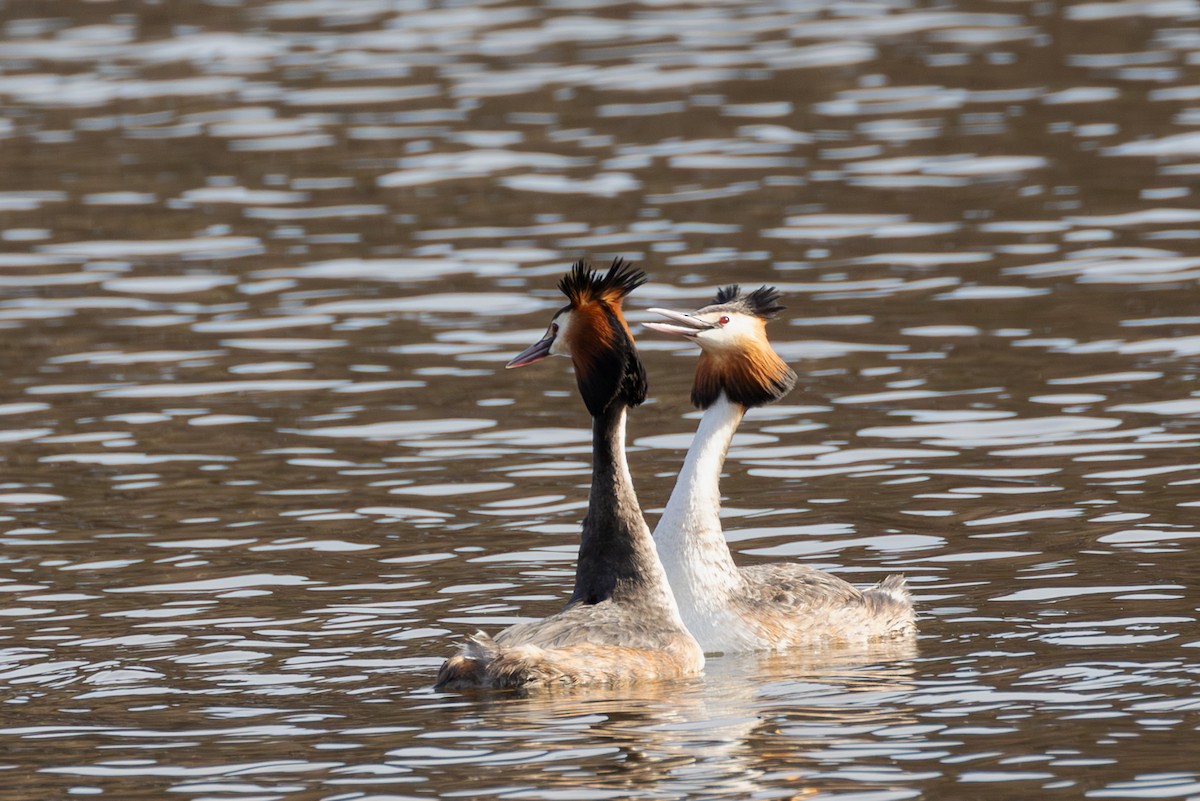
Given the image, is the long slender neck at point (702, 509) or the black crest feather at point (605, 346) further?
the long slender neck at point (702, 509)

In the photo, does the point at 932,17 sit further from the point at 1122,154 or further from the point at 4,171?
the point at 4,171

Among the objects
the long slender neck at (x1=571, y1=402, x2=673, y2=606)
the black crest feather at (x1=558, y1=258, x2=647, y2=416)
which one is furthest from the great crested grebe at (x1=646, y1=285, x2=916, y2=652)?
the long slender neck at (x1=571, y1=402, x2=673, y2=606)

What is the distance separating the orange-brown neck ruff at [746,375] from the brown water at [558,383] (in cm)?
118

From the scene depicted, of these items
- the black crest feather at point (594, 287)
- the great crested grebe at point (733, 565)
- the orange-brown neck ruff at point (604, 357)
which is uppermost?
the black crest feather at point (594, 287)

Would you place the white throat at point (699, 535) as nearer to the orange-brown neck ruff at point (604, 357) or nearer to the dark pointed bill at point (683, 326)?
the dark pointed bill at point (683, 326)

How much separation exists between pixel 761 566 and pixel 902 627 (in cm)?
95

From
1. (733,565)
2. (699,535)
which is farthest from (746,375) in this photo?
(733,565)

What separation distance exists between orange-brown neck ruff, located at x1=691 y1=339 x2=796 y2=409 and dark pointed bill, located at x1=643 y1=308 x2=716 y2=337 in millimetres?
269

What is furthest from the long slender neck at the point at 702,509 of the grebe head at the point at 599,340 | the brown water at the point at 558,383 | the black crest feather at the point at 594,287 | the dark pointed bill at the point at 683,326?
the black crest feather at the point at 594,287

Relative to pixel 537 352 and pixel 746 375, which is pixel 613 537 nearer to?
pixel 537 352

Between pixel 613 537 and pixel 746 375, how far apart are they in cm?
158

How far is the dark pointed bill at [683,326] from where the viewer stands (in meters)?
11.6

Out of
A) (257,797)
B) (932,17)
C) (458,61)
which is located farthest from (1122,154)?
(257,797)

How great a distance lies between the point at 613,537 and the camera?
1076 centimetres
